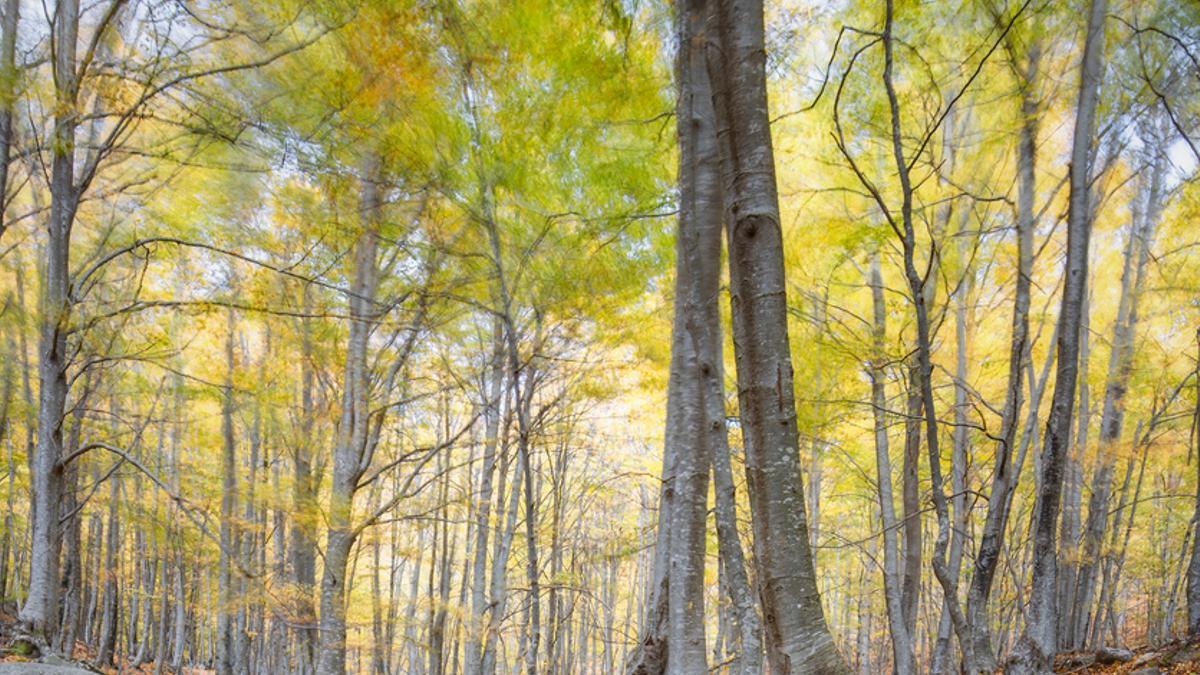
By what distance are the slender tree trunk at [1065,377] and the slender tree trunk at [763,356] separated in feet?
10.5

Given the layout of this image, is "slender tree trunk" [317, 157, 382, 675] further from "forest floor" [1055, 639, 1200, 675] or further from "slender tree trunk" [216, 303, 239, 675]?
"forest floor" [1055, 639, 1200, 675]

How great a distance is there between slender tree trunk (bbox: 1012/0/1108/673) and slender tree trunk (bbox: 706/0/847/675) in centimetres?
321

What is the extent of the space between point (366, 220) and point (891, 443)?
1117 cm

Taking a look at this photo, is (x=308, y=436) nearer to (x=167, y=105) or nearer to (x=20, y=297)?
(x=20, y=297)

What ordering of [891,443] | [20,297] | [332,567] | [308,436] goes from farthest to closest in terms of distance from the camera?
[891,443] < [308,436] < [20,297] < [332,567]

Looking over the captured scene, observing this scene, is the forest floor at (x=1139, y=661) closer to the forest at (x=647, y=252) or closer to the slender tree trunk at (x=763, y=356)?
the forest at (x=647, y=252)

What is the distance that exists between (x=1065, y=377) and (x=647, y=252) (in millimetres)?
4115

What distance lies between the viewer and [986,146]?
230 inches

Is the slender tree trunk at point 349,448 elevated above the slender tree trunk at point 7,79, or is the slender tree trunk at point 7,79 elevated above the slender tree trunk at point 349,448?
the slender tree trunk at point 7,79

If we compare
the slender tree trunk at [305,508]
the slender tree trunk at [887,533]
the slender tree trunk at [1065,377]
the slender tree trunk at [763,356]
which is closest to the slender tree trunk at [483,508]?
the slender tree trunk at [305,508]

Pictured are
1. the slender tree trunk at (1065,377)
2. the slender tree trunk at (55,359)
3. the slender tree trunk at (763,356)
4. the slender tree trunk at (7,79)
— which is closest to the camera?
the slender tree trunk at (763,356)

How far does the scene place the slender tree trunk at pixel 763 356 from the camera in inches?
60.3

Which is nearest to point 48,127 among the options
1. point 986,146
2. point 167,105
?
point 167,105

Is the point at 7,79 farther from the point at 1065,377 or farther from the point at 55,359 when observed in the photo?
the point at 1065,377
